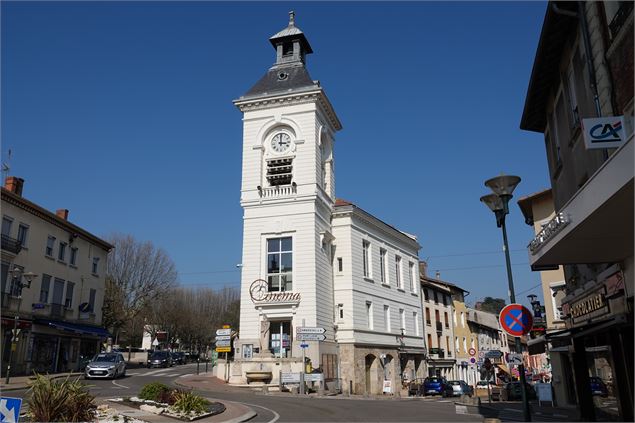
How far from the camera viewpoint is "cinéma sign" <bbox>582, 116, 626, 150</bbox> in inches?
357

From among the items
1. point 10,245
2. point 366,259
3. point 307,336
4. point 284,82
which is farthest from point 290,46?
point 10,245

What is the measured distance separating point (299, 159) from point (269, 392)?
45.5 ft

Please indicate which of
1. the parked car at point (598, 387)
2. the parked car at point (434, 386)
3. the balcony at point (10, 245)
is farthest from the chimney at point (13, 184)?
the parked car at point (598, 387)

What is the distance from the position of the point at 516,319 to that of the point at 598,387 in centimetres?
611

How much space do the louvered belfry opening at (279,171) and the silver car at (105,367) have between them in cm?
1386

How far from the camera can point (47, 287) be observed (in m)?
34.8

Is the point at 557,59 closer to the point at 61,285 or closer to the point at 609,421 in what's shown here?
the point at 609,421

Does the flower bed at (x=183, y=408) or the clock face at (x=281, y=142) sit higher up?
the clock face at (x=281, y=142)

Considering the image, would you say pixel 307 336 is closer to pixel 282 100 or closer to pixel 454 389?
pixel 454 389

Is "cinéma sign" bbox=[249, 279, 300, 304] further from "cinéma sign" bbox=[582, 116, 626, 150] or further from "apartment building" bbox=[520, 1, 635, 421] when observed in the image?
"cinéma sign" bbox=[582, 116, 626, 150]

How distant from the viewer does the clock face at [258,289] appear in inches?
1170

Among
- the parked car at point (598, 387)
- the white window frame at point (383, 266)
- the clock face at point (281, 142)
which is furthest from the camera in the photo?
the white window frame at point (383, 266)

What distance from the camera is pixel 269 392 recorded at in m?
25.4

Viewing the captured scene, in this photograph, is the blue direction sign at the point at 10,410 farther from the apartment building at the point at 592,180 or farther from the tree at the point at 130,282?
the tree at the point at 130,282
